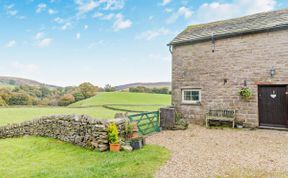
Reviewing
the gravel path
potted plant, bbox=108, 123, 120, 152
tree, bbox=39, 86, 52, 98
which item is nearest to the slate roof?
the gravel path

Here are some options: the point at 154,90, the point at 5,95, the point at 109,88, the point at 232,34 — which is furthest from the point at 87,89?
the point at 232,34

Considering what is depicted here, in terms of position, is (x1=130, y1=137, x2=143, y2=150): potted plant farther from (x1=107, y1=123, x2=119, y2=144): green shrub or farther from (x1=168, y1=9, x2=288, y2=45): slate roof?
(x1=168, y1=9, x2=288, y2=45): slate roof

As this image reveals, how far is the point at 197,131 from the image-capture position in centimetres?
942

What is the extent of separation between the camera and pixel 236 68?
1005cm

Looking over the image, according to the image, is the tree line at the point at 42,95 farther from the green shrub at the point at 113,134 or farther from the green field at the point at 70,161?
the green shrub at the point at 113,134

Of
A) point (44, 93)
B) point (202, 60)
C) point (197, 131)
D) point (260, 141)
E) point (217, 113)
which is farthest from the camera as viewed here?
point (44, 93)

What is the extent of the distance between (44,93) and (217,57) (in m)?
46.2

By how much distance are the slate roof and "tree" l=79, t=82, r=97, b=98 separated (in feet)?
131

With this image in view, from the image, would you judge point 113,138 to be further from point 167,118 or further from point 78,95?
point 78,95

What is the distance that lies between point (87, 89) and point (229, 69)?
44.0 metres

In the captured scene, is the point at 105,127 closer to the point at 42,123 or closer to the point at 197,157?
the point at 197,157

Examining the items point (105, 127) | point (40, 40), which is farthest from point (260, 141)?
point (40, 40)

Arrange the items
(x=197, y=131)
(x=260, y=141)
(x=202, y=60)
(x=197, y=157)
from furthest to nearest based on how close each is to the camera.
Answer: (x=202, y=60) < (x=197, y=131) < (x=260, y=141) < (x=197, y=157)

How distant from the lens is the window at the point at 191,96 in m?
11.2
